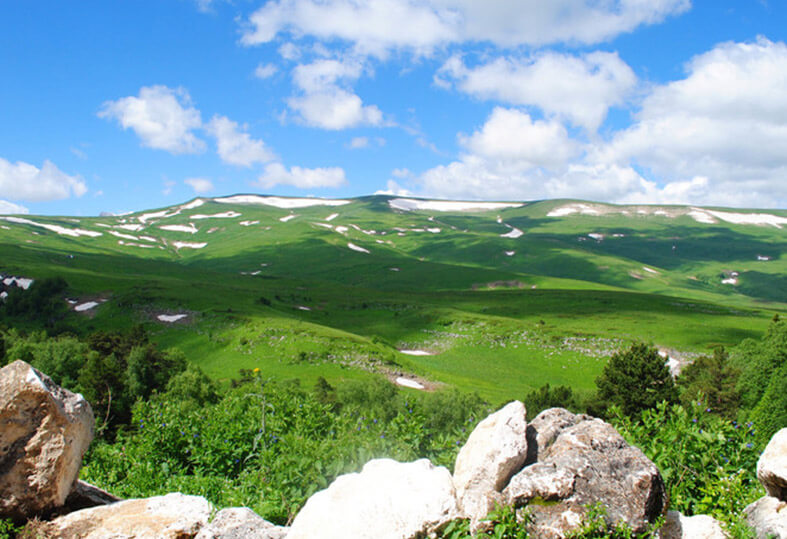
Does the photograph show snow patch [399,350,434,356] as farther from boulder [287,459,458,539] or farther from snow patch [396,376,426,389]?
boulder [287,459,458,539]

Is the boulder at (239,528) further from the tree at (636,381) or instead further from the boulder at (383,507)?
the tree at (636,381)

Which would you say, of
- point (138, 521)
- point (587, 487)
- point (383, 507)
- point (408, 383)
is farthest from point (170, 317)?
point (587, 487)

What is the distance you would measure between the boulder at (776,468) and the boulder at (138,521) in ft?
30.5

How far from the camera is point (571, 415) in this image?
9758mm

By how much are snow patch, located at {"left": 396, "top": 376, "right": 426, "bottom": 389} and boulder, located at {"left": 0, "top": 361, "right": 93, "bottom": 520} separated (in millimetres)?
55478

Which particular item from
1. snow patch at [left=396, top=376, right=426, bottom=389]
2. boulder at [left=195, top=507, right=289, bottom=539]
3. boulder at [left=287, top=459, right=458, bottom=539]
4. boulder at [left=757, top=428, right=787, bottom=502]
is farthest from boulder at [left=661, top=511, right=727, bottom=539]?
snow patch at [left=396, top=376, right=426, bottom=389]

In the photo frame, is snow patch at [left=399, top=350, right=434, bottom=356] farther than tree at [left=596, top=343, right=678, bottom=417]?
Yes

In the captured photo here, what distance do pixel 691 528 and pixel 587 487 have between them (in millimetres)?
2263

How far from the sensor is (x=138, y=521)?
8.88 meters

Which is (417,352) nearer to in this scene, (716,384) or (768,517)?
(716,384)

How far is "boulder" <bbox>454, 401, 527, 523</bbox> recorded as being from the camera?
313 inches

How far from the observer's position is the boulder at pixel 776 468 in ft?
25.7

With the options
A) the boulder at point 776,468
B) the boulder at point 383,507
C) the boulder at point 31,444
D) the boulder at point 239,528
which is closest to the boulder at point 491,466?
the boulder at point 383,507

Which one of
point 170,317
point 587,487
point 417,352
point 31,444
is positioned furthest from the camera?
point 170,317
